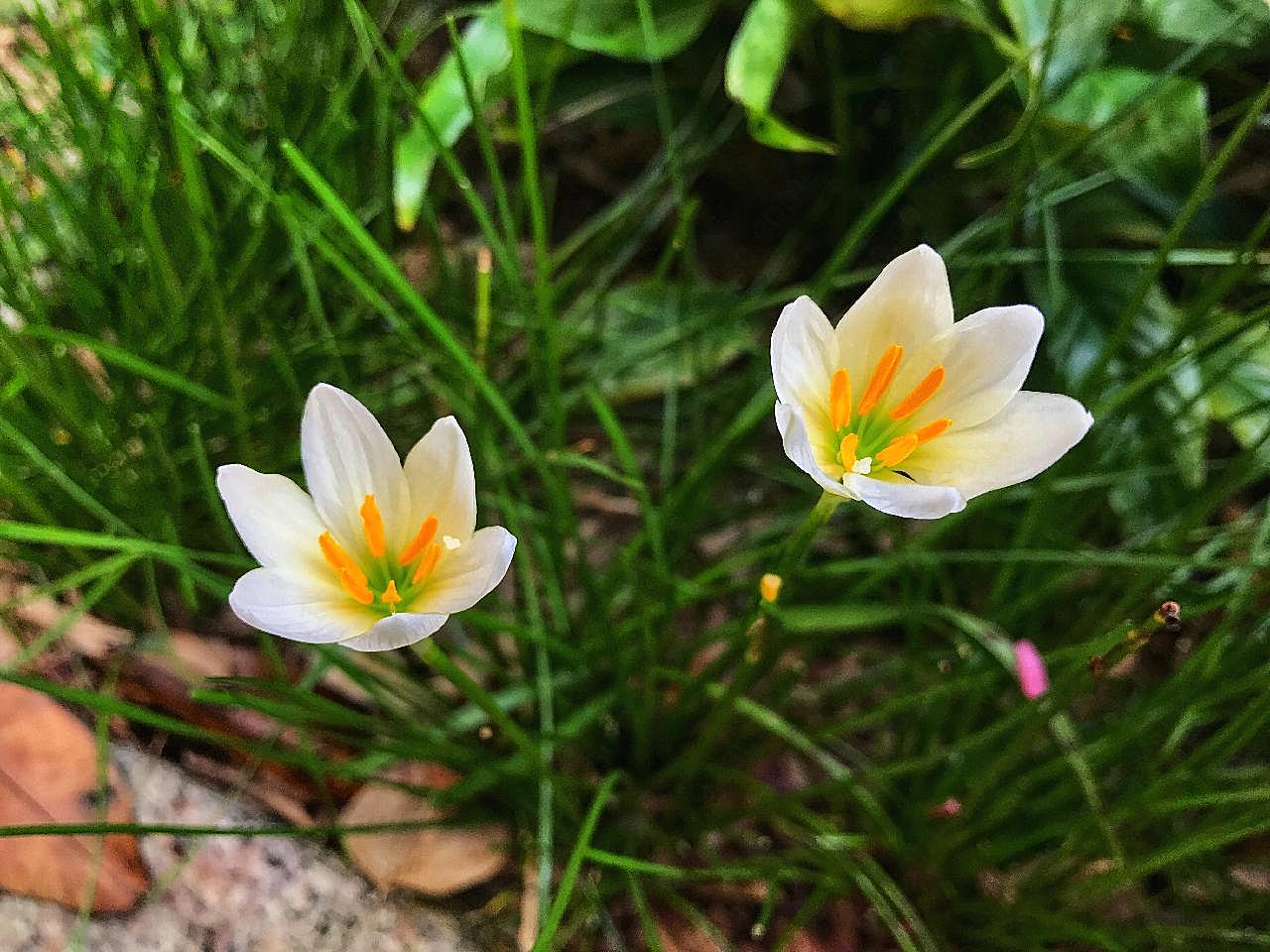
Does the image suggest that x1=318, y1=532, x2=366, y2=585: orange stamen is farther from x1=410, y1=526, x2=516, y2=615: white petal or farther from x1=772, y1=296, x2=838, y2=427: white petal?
x1=772, y1=296, x2=838, y2=427: white petal

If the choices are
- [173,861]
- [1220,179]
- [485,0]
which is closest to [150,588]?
[173,861]

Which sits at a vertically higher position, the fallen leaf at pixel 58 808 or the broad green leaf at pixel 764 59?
the broad green leaf at pixel 764 59

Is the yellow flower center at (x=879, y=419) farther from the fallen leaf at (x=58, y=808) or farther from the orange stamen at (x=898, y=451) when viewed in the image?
→ the fallen leaf at (x=58, y=808)

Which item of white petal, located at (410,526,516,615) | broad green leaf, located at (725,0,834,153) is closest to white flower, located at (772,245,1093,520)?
white petal, located at (410,526,516,615)

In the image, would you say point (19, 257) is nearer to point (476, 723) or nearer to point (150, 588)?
point (150, 588)

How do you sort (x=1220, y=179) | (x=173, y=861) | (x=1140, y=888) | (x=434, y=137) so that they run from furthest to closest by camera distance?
(x=1220, y=179)
(x=1140, y=888)
(x=173, y=861)
(x=434, y=137)

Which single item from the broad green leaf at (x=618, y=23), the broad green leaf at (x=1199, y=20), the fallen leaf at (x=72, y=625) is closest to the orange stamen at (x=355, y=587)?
the fallen leaf at (x=72, y=625)

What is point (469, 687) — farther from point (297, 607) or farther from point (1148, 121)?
point (1148, 121)
